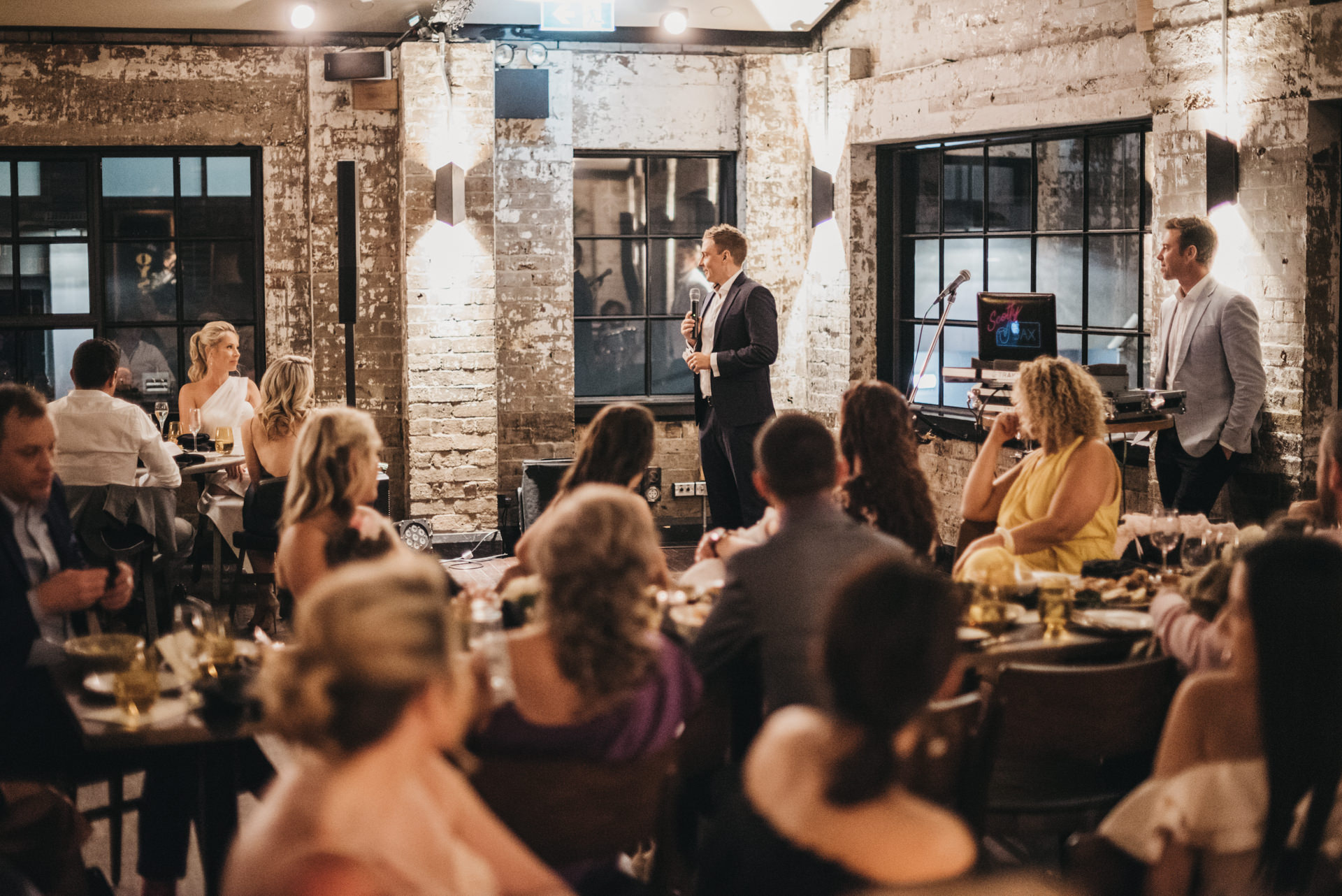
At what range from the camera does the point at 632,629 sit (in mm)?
2334

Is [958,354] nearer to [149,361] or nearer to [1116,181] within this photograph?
[1116,181]

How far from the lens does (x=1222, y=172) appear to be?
218 inches

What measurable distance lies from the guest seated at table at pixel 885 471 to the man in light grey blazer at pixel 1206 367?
1966 mm

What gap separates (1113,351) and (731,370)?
72.9 inches

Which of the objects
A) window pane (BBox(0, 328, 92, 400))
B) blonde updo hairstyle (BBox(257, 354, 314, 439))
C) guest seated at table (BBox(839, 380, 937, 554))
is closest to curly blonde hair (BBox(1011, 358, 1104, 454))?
guest seated at table (BBox(839, 380, 937, 554))

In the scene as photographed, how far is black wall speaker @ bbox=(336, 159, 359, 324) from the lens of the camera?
22.1 ft

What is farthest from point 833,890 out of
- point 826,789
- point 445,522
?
point 445,522

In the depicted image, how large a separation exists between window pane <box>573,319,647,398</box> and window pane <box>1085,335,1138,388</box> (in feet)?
8.82

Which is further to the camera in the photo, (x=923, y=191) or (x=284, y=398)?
(x=923, y=191)

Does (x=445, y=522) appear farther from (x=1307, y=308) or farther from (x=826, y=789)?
(x=826, y=789)

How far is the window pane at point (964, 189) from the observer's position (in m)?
7.17

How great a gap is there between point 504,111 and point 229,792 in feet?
A: 17.7

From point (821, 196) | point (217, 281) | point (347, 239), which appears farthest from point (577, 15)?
point (217, 281)

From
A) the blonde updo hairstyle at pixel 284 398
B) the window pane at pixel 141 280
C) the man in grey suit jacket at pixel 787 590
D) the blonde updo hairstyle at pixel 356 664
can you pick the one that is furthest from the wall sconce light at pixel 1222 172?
the window pane at pixel 141 280
